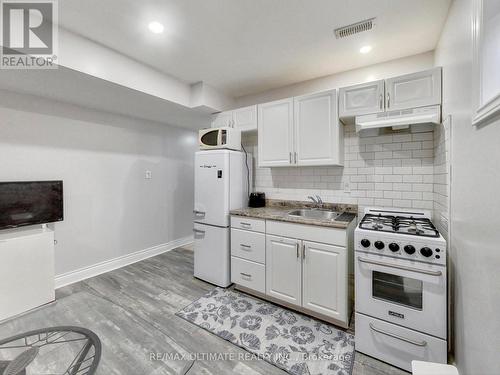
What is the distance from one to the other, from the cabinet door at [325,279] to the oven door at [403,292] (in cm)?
23

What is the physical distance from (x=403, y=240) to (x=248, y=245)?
1.50 m

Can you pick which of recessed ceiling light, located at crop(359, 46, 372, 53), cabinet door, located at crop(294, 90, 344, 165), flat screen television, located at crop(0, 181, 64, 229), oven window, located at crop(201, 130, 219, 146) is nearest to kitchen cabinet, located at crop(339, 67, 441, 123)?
cabinet door, located at crop(294, 90, 344, 165)

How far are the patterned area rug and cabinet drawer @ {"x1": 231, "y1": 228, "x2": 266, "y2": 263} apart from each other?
48 centimetres

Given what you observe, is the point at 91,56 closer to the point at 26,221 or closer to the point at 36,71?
the point at 36,71

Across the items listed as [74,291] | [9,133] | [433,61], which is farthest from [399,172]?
[9,133]

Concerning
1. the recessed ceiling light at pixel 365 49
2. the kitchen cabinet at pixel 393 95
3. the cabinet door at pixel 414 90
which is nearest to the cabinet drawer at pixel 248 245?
the kitchen cabinet at pixel 393 95

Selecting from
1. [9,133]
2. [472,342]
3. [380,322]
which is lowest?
[380,322]

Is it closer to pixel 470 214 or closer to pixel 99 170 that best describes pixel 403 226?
pixel 470 214

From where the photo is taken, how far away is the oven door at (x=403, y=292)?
1.50 m

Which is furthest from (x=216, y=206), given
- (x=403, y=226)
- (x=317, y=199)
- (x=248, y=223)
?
(x=403, y=226)

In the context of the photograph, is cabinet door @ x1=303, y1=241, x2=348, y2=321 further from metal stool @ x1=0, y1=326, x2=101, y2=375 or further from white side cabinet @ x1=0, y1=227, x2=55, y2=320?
white side cabinet @ x1=0, y1=227, x2=55, y2=320

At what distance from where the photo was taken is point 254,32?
6.55ft

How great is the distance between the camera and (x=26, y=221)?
2.33 m

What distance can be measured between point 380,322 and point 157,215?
3.47m
